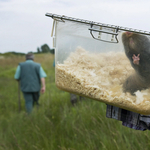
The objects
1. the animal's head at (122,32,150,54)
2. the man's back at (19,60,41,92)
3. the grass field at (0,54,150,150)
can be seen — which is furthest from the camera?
the man's back at (19,60,41,92)

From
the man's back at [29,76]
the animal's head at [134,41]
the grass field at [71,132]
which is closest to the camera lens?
the animal's head at [134,41]

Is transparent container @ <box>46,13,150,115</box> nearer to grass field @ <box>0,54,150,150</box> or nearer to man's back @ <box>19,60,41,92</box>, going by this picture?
grass field @ <box>0,54,150,150</box>

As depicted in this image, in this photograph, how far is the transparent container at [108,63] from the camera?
1016mm

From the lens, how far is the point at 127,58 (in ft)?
3.39

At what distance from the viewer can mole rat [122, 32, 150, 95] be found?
995 mm

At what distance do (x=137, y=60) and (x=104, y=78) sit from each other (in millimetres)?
186

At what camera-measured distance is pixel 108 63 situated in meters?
1.07

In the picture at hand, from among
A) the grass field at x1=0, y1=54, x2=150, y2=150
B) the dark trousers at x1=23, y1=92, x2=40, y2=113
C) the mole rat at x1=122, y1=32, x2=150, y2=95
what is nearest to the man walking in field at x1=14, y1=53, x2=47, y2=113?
the dark trousers at x1=23, y1=92, x2=40, y2=113

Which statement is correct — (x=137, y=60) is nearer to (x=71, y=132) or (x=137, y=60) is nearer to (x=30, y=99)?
(x=71, y=132)

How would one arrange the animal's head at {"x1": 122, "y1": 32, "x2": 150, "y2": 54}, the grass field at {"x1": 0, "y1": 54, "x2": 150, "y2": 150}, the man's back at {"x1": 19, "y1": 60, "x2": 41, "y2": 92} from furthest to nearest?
the man's back at {"x1": 19, "y1": 60, "x2": 41, "y2": 92} → the grass field at {"x1": 0, "y1": 54, "x2": 150, "y2": 150} → the animal's head at {"x1": 122, "y1": 32, "x2": 150, "y2": 54}

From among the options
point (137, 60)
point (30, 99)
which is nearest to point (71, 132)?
point (30, 99)

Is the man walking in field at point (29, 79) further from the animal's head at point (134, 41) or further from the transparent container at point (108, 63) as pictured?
the animal's head at point (134, 41)

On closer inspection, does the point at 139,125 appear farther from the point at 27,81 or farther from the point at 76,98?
the point at 27,81

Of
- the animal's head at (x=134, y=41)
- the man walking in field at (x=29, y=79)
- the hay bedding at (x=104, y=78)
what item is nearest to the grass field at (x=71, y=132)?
the man walking in field at (x=29, y=79)
